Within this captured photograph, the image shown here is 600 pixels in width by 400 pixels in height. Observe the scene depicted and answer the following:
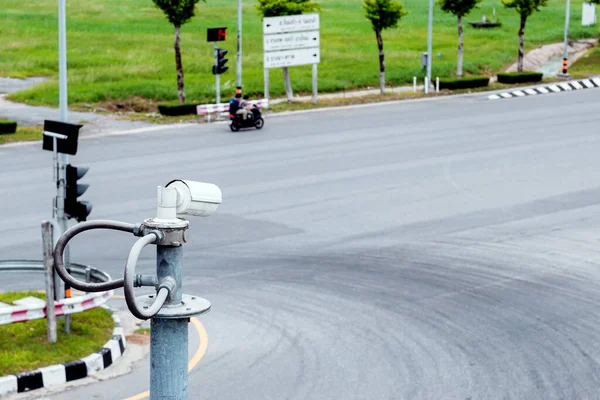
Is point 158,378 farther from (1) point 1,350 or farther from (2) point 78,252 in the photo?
(2) point 78,252

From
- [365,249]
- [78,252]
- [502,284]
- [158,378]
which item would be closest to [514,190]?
[365,249]

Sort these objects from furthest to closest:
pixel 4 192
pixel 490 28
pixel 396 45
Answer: pixel 490 28 < pixel 396 45 < pixel 4 192

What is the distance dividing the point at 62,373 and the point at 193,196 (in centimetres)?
851

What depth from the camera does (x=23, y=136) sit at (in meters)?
32.4

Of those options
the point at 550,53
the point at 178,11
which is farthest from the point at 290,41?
the point at 550,53

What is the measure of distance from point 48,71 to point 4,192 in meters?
29.8

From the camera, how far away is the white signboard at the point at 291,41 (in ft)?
136

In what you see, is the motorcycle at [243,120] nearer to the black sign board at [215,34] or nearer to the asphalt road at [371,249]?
the asphalt road at [371,249]

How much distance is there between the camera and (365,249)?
736 inches

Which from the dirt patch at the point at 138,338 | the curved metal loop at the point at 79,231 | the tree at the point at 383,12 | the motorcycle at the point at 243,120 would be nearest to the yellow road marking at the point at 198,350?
the dirt patch at the point at 138,338

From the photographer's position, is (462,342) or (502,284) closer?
(462,342)

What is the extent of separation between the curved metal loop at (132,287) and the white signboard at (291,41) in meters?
38.1

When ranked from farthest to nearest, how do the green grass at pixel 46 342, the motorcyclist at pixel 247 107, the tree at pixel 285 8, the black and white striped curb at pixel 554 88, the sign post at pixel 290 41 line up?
the black and white striped curb at pixel 554 88
the tree at pixel 285 8
the sign post at pixel 290 41
the motorcyclist at pixel 247 107
the green grass at pixel 46 342

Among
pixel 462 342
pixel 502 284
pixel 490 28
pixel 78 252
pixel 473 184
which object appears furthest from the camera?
pixel 490 28
